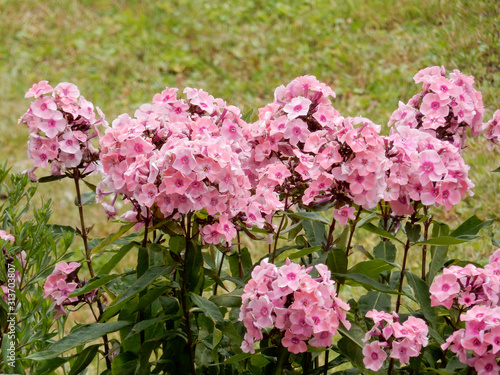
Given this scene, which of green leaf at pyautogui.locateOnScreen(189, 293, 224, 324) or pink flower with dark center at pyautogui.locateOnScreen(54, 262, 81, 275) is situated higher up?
pink flower with dark center at pyautogui.locateOnScreen(54, 262, 81, 275)

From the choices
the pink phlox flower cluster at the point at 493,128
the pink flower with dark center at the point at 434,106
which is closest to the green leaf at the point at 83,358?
the pink flower with dark center at the point at 434,106

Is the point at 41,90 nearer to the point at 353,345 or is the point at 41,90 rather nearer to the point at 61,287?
the point at 61,287

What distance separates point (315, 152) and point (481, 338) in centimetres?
62

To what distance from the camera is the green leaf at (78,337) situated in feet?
5.80

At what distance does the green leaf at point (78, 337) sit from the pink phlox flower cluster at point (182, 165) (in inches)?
12.0

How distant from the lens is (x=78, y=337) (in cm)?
184

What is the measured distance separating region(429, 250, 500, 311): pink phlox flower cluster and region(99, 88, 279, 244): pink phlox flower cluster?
507mm

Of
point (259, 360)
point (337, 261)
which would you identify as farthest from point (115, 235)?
point (337, 261)

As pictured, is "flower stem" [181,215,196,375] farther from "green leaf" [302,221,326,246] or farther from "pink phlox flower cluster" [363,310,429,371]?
"pink phlox flower cluster" [363,310,429,371]

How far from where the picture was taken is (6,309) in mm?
1799

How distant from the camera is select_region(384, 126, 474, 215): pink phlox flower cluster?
1781 millimetres

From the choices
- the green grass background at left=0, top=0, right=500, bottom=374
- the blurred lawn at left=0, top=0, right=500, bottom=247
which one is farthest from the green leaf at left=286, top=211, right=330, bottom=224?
the blurred lawn at left=0, top=0, right=500, bottom=247


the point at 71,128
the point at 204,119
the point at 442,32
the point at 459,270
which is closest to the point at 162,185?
the point at 204,119

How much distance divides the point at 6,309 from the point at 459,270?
1.15 meters
